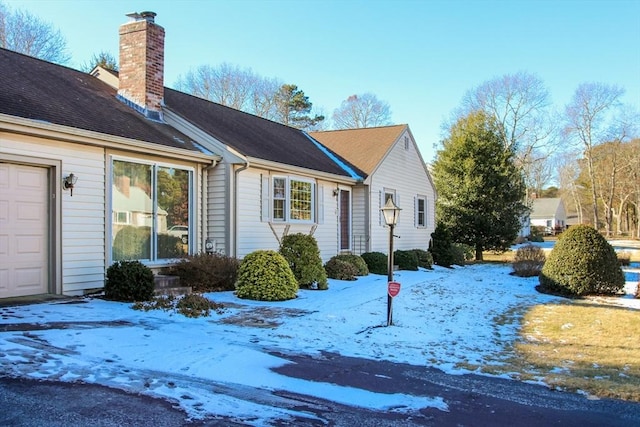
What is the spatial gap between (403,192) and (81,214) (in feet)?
45.3

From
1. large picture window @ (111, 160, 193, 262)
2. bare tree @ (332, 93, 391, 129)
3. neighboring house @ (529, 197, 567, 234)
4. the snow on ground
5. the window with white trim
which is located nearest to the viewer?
the snow on ground

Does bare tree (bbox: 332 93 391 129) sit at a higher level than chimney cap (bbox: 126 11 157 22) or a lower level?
higher

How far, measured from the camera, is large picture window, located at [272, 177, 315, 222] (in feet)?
46.0

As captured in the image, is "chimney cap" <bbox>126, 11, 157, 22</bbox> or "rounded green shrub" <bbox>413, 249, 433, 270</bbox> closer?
"chimney cap" <bbox>126, 11, 157, 22</bbox>

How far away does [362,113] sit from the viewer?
46.8 m

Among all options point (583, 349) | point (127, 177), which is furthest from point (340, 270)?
point (583, 349)

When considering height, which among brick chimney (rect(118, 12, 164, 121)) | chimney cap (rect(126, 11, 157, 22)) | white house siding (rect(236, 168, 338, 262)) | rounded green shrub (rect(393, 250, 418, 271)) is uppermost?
chimney cap (rect(126, 11, 157, 22))

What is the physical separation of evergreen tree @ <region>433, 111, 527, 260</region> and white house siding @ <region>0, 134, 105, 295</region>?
1965cm

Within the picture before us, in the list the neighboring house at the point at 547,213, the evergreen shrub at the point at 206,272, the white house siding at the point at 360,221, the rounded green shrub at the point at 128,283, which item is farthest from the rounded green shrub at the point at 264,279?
the neighboring house at the point at 547,213

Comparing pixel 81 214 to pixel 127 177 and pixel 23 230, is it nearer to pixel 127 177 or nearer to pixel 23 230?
pixel 23 230

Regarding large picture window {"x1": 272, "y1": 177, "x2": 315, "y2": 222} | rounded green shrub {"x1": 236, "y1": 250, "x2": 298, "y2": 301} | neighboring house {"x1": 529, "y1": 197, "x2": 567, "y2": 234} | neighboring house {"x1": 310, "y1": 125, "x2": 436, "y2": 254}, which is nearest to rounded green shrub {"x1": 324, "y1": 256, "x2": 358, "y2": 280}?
large picture window {"x1": 272, "y1": 177, "x2": 315, "y2": 222}

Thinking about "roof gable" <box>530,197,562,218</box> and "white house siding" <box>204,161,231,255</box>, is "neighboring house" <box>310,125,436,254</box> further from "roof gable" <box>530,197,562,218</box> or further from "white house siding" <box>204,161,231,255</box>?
"roof gable" <box>530,197,562,218</box>

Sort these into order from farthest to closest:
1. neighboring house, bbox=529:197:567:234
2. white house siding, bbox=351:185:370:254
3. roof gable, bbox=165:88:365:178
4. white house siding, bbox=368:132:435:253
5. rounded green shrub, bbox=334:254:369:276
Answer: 1. neighboring house, bbox=529:197:567:234
2. white house siding, bbox=368:132:435:253
3. white house siding, bbox=351:185:370:254
4. rounded green shrub, bbox=334:254:369:276
5. roof gable, bbox=165:88:365:178

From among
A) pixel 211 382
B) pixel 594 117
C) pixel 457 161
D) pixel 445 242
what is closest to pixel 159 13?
pixel 211 382
